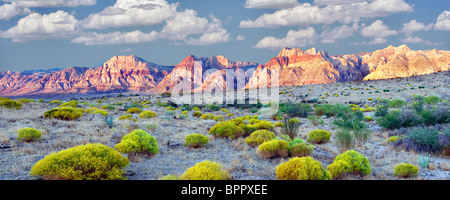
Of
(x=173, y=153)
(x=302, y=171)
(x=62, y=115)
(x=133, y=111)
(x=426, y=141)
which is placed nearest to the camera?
(x=302, y=171)

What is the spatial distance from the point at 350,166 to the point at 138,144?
638cm

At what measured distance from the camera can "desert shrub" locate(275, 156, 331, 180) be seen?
6.29 metres

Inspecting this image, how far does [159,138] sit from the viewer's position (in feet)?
40.0

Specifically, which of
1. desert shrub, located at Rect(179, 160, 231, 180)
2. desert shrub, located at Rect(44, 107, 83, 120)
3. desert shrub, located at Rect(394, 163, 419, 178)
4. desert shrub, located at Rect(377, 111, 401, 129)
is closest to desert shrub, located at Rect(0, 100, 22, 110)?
desert shrub, located at Rect(44, 107, 83, 120)

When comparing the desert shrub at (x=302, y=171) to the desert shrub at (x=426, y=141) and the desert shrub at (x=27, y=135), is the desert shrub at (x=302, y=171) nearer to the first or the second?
the desert shrub at (x=426, y=141)

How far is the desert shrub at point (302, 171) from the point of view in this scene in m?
6.29

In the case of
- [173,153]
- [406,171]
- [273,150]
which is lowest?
[173,153]

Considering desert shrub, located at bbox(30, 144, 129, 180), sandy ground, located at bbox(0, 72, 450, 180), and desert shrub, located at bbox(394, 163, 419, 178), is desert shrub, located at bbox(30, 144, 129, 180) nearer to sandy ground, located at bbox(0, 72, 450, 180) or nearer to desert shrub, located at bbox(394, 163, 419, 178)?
sandy ground, located at bbox(0, 72, 450, 180)

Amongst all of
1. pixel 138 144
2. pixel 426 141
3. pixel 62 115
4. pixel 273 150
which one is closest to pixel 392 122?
pixel 426 141

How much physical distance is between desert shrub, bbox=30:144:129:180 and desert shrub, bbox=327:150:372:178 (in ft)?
17.5

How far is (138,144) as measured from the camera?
9.05 m

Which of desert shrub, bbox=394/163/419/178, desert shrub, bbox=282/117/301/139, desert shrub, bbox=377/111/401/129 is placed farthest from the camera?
desert shrub, bbox=377/111/401/129

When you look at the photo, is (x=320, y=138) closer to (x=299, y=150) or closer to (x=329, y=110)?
(x=299, y=150)

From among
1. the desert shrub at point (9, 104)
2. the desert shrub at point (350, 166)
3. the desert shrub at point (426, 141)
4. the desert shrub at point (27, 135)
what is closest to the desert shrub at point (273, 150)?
the desert shrub at point (350, 166)
